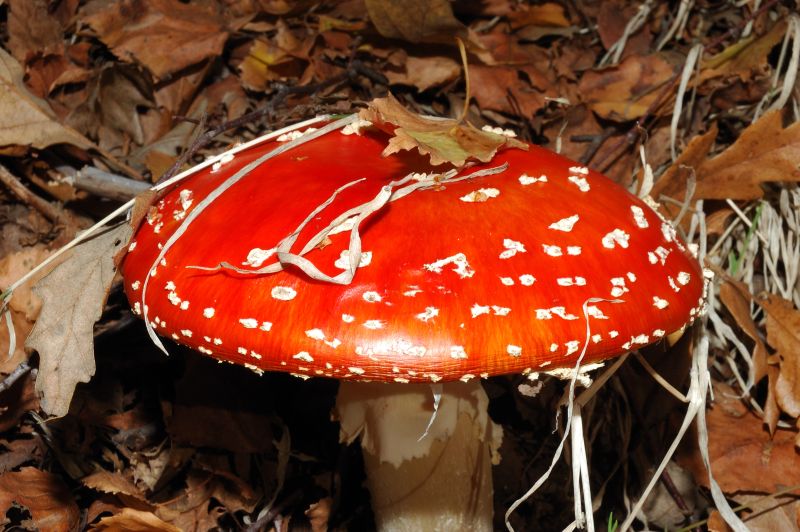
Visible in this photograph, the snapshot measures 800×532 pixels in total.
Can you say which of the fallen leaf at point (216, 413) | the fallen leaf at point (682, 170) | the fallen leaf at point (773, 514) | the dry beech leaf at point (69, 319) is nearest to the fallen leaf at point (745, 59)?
the fallen leaf at point (682, 170)

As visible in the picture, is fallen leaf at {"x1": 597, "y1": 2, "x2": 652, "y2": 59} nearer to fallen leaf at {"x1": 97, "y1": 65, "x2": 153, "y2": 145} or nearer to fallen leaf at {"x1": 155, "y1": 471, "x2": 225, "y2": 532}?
fallen leaf at {"x1": 97, "y1": 65, "x2": 153, "y2": 145}

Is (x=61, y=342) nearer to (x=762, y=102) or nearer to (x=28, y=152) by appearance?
(x=28, y=152)

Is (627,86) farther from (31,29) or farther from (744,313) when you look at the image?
(31,29)

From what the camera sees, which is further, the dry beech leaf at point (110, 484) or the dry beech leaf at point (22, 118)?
the dry beech leaf at point (22, 118)

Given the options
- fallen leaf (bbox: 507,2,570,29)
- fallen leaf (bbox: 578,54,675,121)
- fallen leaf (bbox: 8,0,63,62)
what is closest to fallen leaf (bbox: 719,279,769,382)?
fallen leaf (bbox: 578,54,675,121)

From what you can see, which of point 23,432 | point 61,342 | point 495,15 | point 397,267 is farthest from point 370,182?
point 495,15

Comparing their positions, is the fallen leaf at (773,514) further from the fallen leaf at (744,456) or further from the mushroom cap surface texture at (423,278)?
the mushroom cap surface texture at (423,278)
